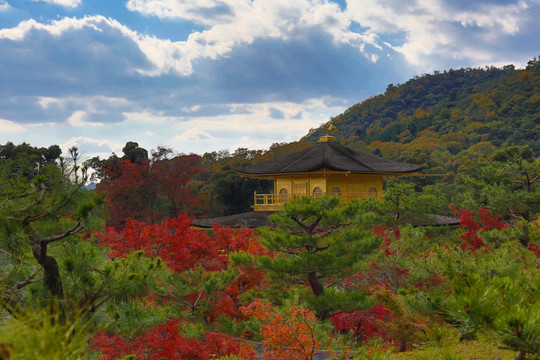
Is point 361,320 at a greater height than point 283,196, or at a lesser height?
lesser

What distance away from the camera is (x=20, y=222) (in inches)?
235

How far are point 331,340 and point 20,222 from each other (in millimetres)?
6020

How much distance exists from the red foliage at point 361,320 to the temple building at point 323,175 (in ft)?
35.1

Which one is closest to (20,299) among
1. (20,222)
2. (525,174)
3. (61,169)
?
(20,222)

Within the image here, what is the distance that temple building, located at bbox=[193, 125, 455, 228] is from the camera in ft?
76.7

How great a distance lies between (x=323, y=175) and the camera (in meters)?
23.9

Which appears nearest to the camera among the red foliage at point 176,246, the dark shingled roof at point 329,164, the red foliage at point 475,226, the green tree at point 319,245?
the green tree at point 319,245

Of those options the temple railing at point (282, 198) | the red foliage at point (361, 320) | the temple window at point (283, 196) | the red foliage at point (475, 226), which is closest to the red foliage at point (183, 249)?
the red foliage at point (361, 320)

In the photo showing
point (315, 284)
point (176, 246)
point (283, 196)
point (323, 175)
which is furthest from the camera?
point (283, 196)

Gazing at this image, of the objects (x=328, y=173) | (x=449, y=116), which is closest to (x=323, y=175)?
(x=328, y=173)

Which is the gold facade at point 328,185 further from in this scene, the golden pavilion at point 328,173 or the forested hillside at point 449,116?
the forested hillside at point 449,116

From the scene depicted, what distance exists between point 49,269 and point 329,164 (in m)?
17.6

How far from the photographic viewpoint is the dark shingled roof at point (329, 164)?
23.3m

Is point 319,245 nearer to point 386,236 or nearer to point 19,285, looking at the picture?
point 386,236
